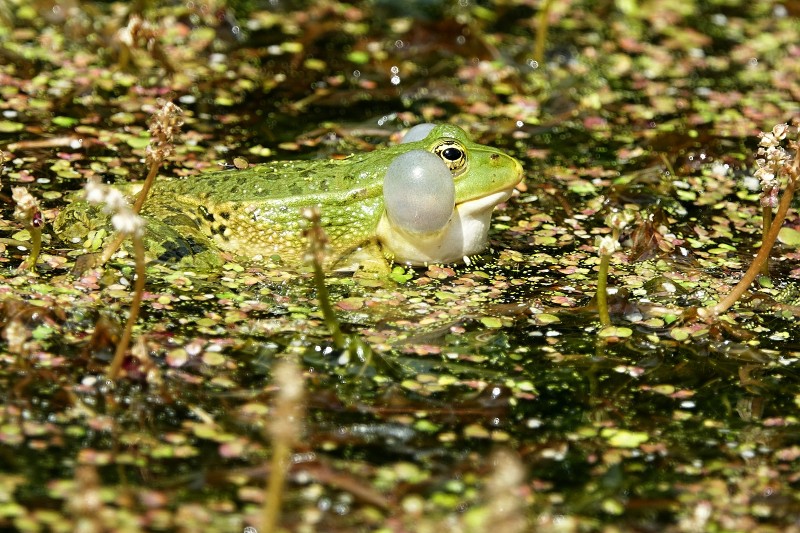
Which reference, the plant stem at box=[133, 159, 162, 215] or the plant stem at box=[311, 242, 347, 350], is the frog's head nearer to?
the plant stem at box=[311, 242, 347, 350]

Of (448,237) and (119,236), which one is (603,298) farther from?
(119,236)

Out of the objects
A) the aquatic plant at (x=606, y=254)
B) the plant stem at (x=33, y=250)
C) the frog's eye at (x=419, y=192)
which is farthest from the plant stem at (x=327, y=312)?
the plant stem at (x=33, y=250)

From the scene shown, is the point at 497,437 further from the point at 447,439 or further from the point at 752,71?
the point at 752,71

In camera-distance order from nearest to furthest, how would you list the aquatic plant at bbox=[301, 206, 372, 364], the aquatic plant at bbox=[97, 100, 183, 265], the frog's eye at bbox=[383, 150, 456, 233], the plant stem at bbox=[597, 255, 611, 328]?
the aquatic plant at bbox=[301, 206, 372, 364] → the aquatic plant at bbox=[97, 100, 183, 265] → the plant stem at bbox=[597, 255, 611, 328] → the frog's eye at bbox=[383, 150, 456, 233]

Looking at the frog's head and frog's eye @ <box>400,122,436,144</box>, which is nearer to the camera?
the frog's head

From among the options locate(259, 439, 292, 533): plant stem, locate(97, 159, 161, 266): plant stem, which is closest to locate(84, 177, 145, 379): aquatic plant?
locate(97, 159, 161, 266): plant stem

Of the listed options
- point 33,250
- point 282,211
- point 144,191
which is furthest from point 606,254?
point 33,250

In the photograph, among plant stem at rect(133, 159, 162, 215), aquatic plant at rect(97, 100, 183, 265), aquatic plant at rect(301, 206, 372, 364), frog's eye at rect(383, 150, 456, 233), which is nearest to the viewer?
aquatic plant at rect(301, 206, 372, 364)
